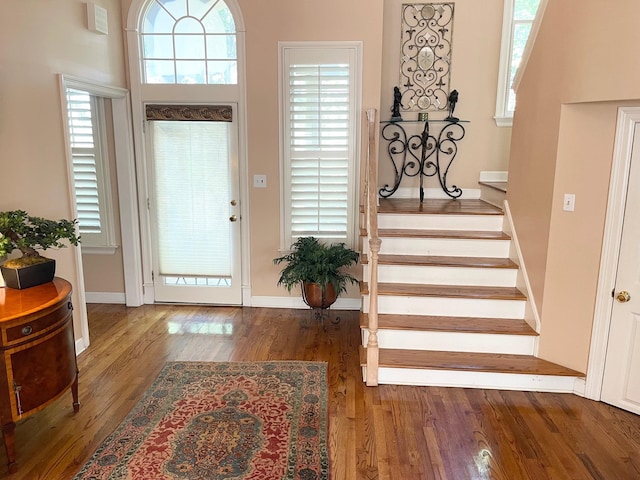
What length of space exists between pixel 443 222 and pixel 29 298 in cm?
318

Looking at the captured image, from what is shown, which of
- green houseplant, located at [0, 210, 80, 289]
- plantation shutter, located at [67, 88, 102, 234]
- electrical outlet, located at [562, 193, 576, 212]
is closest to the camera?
green houseplant, located at [0, 210, 80, 289]

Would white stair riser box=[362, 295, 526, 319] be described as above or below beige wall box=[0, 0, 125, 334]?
below

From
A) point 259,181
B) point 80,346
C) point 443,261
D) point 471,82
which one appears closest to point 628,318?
point 443,261

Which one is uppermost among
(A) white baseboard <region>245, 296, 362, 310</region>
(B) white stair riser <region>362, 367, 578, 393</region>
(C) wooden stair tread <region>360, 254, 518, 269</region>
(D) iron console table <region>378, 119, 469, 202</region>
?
(D) iron console table <region>378, 119, 469, 202</region>

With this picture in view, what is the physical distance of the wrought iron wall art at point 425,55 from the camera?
4742 mm

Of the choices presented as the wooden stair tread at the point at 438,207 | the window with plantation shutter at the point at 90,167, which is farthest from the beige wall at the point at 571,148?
the window with plantation shutter at the point at 90,167

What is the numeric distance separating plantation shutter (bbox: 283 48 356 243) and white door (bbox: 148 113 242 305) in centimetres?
58

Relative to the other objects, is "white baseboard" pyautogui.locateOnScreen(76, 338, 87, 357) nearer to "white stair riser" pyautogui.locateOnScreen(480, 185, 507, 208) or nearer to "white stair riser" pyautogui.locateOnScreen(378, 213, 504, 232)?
"white stair riser" pyautogui.locateOnScreen(378, 213, 504, 232)

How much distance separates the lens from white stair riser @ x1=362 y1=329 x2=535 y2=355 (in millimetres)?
3322

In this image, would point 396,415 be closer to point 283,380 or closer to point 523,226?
point 283,380

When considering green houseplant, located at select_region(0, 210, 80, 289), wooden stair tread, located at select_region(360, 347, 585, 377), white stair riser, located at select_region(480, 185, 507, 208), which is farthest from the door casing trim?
green houseplant, located at select_region(0, 210, 80, 289)

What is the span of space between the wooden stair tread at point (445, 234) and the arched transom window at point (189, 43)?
80.0 inches

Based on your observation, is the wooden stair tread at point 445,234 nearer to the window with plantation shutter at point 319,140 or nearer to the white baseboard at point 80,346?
the window with plantation shutter at point 319,140

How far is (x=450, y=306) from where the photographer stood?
3527 mm
